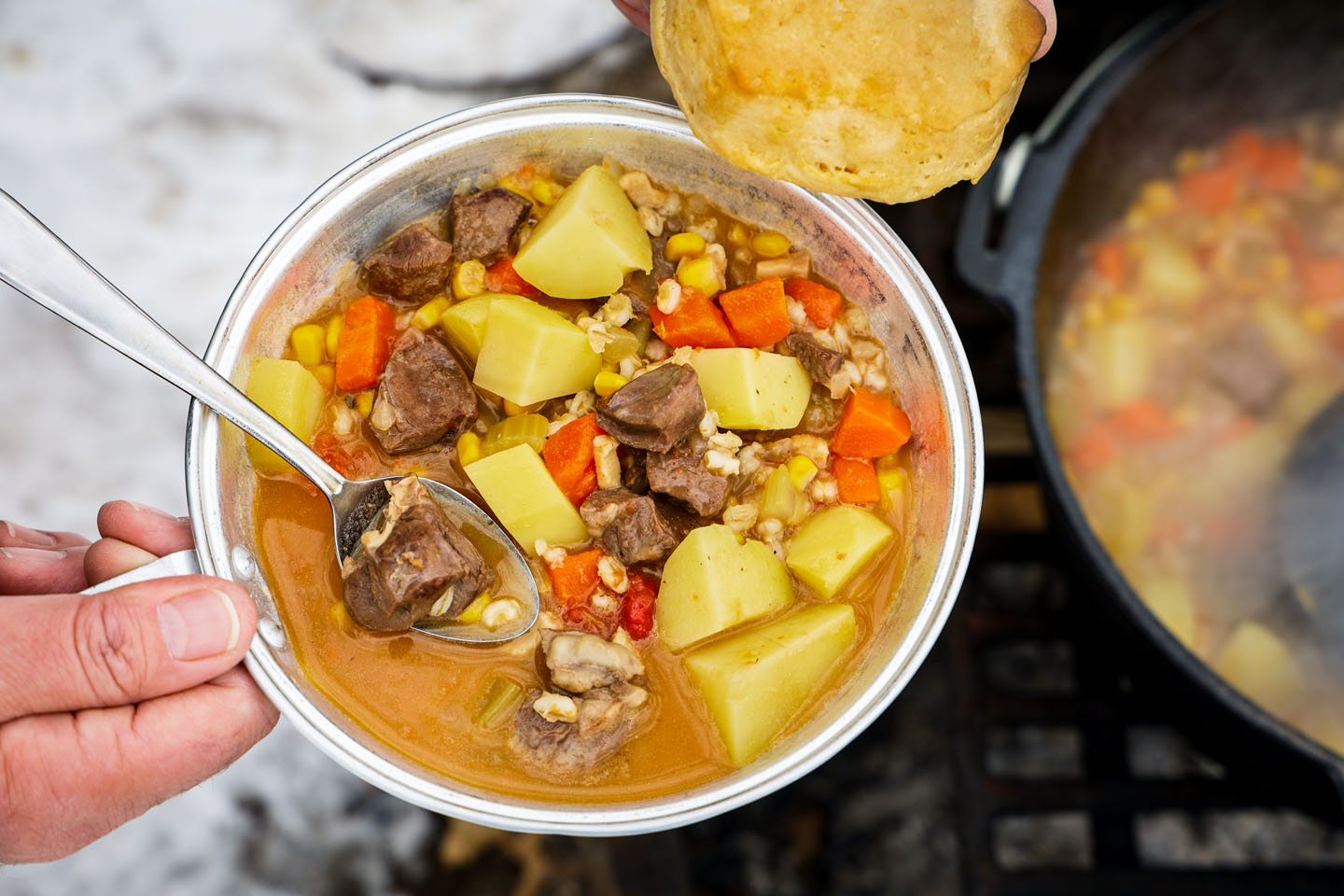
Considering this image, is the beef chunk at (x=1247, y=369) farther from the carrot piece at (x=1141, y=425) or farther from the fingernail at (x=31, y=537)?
the fingernail at (x=31, y=537)

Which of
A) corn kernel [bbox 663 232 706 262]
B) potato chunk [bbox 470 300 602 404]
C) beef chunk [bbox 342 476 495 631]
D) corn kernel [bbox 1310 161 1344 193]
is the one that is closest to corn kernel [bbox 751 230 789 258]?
corn kernel [bbox 663 232 706 262]

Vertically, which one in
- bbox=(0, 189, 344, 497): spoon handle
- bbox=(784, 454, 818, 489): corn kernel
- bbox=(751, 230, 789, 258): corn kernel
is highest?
bbox=(0, 189, 344, 497): spoon handle

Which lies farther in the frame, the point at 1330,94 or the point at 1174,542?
the point at 1330,94

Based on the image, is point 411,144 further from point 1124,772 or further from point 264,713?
point 1124,772

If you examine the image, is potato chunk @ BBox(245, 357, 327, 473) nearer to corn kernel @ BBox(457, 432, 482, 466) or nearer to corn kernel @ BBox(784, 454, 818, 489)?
corn kernel @ BBox(457, 432, 482, 466)

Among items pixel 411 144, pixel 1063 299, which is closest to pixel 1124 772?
pixel 1063 299

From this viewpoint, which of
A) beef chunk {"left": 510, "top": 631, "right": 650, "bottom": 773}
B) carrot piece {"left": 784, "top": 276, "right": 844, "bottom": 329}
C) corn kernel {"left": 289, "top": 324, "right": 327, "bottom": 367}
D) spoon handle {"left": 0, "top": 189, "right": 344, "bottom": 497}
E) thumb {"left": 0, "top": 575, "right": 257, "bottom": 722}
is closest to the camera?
thumb {"left": 0, "top": 575, "right": 257, "bottom": 722}

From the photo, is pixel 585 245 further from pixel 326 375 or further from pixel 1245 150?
pixel 1245 150

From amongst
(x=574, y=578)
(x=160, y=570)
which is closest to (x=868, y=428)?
(x=574, y=578)
